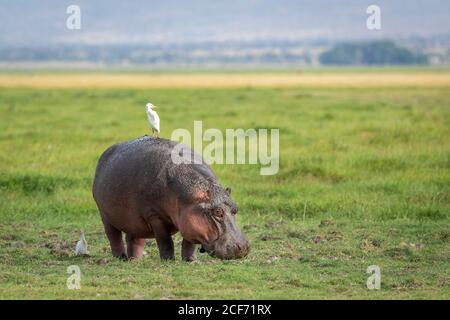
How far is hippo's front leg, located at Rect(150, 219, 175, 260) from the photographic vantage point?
10789mm

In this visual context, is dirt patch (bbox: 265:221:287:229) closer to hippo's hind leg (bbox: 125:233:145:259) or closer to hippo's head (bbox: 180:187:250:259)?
hippo's hind leg (bbox: 125:233:145:259)

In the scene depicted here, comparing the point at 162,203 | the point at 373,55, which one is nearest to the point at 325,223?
the point at 162,203

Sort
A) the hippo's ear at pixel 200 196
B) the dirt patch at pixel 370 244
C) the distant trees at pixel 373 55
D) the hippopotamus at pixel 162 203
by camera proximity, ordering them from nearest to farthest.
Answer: the hippopotamus at pixel 162 203 → the hippo's ear at pixel 200 196 → the dirt patch at pixel 370 244 → the distant trees at pixel 373 55

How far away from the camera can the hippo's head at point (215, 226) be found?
10.1 metres

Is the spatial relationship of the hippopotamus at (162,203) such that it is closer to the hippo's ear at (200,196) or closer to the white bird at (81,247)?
the hippo's ear at (200,196)

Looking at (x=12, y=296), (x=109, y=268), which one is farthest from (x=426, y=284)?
(x=12, y=296)

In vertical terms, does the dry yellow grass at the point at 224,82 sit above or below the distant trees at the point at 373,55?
above

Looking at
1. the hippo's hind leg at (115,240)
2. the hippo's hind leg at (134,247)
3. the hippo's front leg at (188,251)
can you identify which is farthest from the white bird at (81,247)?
the hippo's front leg at (188,251)

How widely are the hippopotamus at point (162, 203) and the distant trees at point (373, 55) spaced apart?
6146 inches

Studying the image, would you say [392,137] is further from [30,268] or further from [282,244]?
[30,268]

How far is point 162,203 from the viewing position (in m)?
10.7

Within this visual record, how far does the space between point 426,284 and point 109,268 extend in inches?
133

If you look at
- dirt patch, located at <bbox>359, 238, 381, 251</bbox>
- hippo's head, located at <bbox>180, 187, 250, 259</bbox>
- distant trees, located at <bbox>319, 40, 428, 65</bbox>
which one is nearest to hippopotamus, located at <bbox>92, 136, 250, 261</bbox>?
hippo's head, located at <bbox>180, 187, 250, 259</bbox>

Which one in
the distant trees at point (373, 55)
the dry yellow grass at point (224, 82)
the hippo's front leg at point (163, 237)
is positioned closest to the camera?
the hippo's front leg at point (163, 237)
